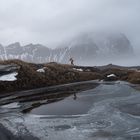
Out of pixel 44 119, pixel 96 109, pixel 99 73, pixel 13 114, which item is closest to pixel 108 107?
pixel 96 109

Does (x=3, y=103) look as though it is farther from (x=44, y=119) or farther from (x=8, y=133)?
(x=8, y=133)

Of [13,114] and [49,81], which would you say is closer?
[13,114]

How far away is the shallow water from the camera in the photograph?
18.7m

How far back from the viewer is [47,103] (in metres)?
30.4

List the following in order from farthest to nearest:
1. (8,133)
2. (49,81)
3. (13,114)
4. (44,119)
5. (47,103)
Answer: (49,81), (47,103), (13,114), (44,119), (8,133)

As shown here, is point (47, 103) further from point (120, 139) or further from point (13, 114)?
point (120, 139)

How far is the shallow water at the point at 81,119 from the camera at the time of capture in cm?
1866

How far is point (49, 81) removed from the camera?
48.9 meters

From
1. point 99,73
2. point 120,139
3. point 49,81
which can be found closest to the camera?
point 120,139

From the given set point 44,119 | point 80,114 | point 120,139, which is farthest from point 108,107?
point 120,139

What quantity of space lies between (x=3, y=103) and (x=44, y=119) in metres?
9.40

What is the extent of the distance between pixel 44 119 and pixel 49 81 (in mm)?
25817

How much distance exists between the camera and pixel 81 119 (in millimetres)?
22438

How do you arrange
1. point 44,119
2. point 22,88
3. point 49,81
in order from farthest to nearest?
point 49,81 → point 22,88 → point 44,119
